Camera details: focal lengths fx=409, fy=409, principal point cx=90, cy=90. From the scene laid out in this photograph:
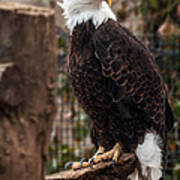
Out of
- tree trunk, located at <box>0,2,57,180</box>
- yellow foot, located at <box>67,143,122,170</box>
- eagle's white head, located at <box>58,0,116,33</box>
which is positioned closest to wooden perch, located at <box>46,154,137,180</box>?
yellow foot, located at <box>67,143,122,170</box>

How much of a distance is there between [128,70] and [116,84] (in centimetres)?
11

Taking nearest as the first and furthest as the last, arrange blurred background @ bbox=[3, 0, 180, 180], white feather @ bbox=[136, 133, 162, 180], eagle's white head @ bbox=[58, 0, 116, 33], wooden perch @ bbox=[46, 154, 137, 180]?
wooden perch @ bbox=[46, 154, 137, 180]
eagle's white head @ bbox=[58, 0, 116, 33]
white feather @ bbox=[136, 133, 162, 180]
blurred background @ bbox=[3, 0, 180, 180]

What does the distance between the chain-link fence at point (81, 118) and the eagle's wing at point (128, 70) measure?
1.88 metres

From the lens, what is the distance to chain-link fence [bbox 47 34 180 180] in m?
4.41

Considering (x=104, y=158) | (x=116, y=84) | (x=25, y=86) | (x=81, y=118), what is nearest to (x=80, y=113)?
(x=81, y=118)

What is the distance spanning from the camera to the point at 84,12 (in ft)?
7.91

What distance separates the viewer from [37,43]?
1.15 metres

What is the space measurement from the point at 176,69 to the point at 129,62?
2.18m

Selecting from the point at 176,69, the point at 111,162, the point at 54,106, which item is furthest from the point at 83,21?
the point at 176,69

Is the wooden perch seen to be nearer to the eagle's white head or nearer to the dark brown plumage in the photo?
the dark brown plumage

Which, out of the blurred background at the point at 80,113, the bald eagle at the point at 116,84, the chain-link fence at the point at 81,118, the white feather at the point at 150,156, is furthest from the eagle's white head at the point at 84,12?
the chain-link fence at the point at 81,118

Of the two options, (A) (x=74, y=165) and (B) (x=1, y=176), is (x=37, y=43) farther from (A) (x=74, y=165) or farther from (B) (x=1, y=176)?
(A) (x=74, y=165)

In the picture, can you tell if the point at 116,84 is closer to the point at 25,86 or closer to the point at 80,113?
the point at 25,86

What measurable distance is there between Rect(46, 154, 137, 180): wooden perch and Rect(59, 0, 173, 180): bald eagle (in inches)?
1.9
